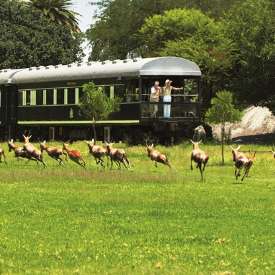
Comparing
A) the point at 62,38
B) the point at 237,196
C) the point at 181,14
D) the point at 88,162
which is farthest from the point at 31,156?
the point at 62,38

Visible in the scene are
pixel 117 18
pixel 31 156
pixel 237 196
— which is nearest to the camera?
pixel 237 196

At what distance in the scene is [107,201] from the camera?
18141 millimetres

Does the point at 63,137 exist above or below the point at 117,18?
below

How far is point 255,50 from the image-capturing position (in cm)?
4625

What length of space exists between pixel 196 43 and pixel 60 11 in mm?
36772

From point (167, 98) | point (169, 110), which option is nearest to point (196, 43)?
point (169, 110)

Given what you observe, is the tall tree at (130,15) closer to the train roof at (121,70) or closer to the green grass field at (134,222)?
A: the train roof at (121,70)

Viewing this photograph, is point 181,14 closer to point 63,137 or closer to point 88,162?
point 63,137

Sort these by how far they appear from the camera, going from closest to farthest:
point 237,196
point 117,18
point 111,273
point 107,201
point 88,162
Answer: point 111,273 < point 107,201 < point 237,196 < point 88,162 < point 117,18

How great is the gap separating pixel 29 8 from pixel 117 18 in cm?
1033

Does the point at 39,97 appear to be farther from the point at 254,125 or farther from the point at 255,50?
the point at 254,125

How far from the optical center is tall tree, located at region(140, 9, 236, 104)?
48.7 metres

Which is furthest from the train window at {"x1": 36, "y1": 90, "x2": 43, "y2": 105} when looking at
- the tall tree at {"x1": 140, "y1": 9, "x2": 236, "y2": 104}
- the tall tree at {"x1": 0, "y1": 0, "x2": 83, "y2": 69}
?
the tall tree at {"x1": 0, "y1": 0, "x2": 83, "y2": 69}

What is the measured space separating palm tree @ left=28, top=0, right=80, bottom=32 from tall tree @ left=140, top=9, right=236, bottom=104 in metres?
26.1
